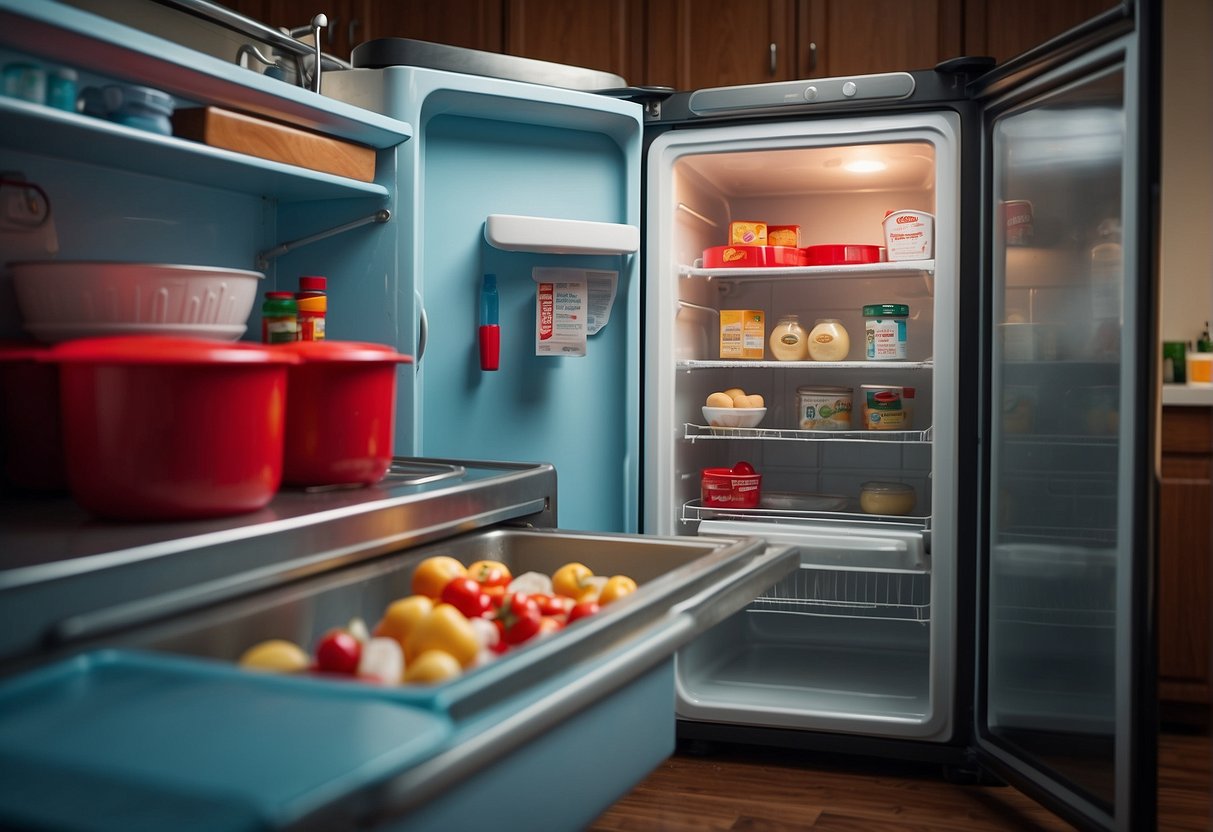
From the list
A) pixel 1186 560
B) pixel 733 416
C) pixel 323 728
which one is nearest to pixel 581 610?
pixel 323 728

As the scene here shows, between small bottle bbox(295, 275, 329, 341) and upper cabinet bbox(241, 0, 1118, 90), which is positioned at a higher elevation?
upper cabinet bbox(241, 0, 1118, 90)

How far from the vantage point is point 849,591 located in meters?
3.15

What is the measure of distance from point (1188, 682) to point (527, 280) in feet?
6.87

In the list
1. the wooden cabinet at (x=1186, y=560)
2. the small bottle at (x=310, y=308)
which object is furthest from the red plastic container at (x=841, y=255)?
the small bottle at (x=310, y=308)

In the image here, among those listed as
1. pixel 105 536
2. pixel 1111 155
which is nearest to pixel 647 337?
pixel 1111 155

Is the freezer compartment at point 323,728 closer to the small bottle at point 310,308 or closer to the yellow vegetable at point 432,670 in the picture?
the yellow vegetable at point 432,670

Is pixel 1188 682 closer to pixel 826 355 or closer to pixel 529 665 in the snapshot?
pixel 826 355

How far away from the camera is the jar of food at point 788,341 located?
288 cm

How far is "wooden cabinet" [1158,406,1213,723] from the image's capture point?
2951 mm

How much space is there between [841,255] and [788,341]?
262 millimetres

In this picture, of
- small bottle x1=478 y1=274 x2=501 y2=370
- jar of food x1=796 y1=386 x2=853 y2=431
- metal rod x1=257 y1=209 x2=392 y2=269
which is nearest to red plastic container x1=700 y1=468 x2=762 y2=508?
jar of food x1=796 y1=386 x2=853 y2=431

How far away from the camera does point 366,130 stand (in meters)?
2.12

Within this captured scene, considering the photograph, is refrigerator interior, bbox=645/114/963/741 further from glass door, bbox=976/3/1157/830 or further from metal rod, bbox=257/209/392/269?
metal rod, bbox=257/209/392/269

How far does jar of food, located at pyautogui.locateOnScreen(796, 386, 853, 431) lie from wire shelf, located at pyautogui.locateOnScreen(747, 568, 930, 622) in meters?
0.42
